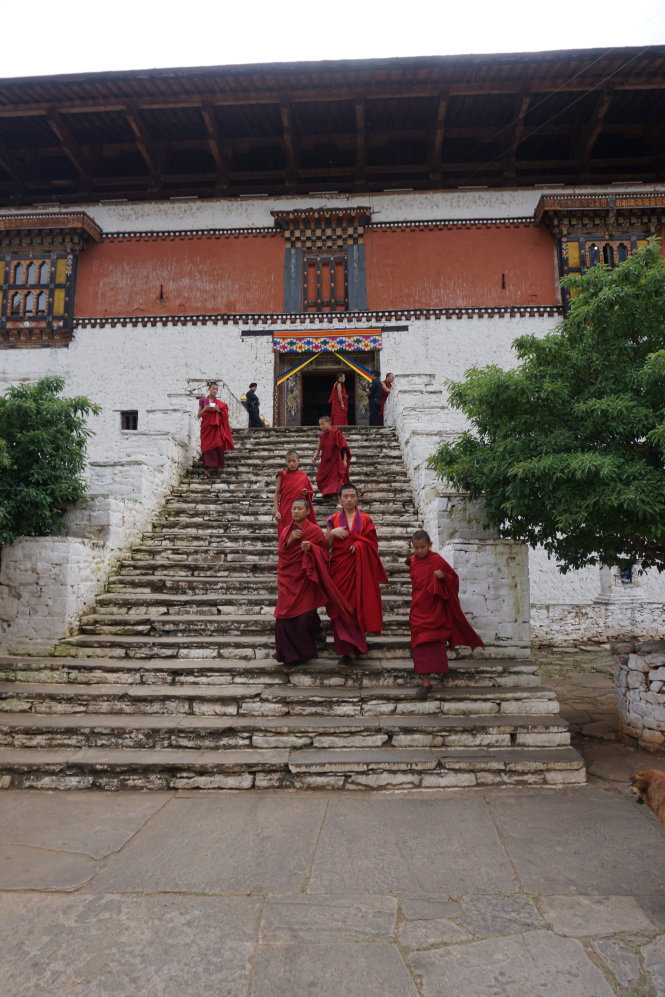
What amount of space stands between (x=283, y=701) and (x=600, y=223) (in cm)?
1326

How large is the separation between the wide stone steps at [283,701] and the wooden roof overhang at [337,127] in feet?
43.0

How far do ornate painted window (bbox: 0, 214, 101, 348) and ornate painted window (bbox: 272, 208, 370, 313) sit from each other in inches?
189

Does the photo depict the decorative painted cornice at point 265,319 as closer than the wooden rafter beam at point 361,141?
No

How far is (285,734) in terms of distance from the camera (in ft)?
12.7

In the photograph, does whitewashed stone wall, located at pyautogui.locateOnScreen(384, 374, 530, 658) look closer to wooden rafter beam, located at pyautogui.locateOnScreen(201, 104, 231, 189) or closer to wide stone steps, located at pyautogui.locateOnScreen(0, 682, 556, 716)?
wide stone steps, located at pyautogui.locateOnScreen(0, 682, 556, 716)

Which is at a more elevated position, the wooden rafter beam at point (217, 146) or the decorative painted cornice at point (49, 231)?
the wooden rafter beam at point (217, 146)

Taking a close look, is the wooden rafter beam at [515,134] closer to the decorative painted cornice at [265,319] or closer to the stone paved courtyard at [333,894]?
the decorative painted cornice at [265,319]

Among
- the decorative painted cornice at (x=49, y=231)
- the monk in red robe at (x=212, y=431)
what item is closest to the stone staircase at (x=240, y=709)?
the monk in red robe at (x=212, y=431)

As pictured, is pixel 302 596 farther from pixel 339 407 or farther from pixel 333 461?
pixel 339 407

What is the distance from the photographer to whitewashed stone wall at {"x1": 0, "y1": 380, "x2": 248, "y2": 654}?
5.09 meters

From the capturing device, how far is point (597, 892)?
2404mm

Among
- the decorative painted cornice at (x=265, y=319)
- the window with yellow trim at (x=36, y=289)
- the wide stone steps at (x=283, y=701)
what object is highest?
the window with yellow trim at (x=36, y=289)

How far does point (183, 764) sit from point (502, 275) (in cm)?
1294

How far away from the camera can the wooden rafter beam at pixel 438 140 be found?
1251cm
